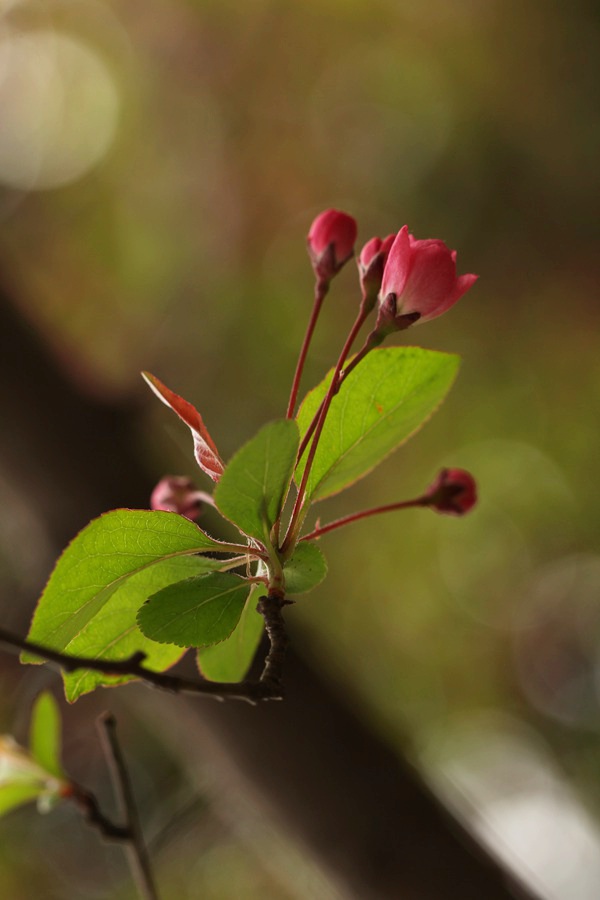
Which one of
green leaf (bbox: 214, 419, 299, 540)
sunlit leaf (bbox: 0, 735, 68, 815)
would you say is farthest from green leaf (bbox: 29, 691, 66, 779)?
green leaf (bbox: 214, 419, 299, 540)

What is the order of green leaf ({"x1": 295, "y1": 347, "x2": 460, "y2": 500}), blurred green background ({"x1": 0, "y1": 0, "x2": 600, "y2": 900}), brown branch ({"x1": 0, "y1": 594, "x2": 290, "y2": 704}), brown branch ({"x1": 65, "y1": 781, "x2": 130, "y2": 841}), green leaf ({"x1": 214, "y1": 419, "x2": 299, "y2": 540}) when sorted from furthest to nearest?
blurred green background ({"x1": 0, "y1": 0, "x2": 600, "y2": 900}) < brown branch ({"x1": 65, "y1": 781, "x2": 130, "y2": 841}) < green leaf ({"x1": 295, "y1": 347, "x2": 460, "y2": 500}) < green leaf ({"x1": 214, "y1": 419, "x2": 299, "y2": 540}) < brown branch ({"x1": 0, "y1": 594, "x2": 290, "y2": 704})

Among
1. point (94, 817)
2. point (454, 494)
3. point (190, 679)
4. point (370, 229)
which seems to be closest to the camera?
point (190, 679)

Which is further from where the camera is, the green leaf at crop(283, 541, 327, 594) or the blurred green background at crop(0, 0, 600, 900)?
the blurred green background at crop(0, 0, 600, 900)

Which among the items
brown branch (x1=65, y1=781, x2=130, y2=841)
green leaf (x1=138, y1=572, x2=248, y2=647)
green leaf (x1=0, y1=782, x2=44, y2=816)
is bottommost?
brown branch (x1=65, y1=781, x2=130, y2=841)

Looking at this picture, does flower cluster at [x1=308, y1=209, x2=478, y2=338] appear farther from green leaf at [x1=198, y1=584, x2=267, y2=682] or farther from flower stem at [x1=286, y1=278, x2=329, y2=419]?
green leaf at [x1=198, y1=584, x2=267, y2=682]

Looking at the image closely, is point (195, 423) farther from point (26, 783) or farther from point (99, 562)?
point (26, 783)

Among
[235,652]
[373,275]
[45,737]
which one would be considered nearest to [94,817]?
[45,737]
